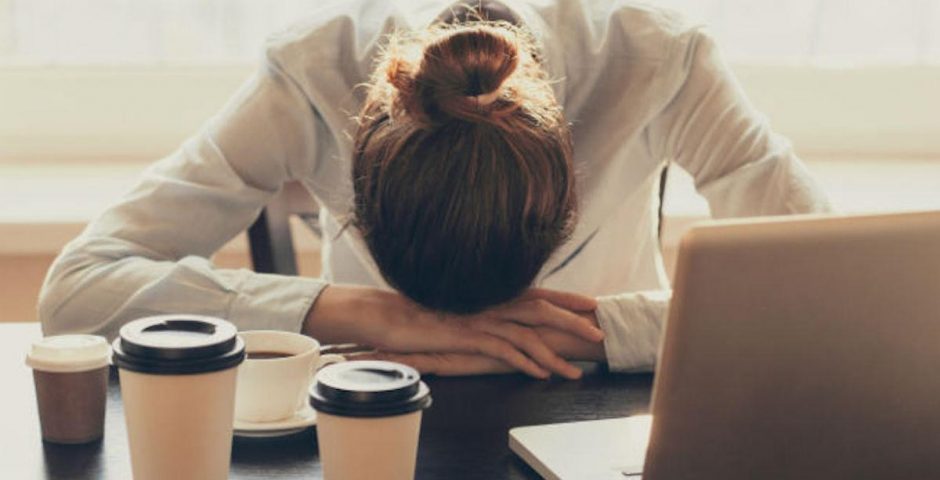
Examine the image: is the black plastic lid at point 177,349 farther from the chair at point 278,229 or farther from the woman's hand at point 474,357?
the chair at point 278,229

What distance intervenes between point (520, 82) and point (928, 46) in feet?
5.04

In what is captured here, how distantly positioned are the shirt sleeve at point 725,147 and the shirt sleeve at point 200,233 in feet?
1.35

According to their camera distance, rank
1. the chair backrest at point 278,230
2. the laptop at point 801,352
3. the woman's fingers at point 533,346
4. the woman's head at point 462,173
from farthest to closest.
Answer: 1. the chair backrest at point 278,230
2. the woman's fingers at point 533,346
3. the woman's head at point 462,173
4. the laptop at point 801,352

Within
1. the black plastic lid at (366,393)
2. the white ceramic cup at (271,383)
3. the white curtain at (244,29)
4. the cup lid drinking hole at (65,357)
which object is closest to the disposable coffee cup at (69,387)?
the cup lid drinking hole at (65,357)

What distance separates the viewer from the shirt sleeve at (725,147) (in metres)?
1.57

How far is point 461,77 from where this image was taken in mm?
1275

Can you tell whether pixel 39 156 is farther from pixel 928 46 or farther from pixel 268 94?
pixel 928 46

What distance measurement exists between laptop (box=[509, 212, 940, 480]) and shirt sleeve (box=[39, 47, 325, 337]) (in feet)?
1.99

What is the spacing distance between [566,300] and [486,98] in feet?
0.80

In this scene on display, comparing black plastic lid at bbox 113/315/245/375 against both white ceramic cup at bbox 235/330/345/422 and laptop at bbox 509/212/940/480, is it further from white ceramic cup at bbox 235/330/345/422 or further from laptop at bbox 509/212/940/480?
laptop at bbox 509/212/940/480

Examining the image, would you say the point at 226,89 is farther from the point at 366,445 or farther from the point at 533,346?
the point at 366,445

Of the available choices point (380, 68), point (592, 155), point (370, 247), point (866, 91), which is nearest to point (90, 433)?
point (370, 247)

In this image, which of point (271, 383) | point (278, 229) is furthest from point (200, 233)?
point (271, 383)

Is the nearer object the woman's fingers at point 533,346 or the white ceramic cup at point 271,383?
the white ceramic cup at point 271,383
